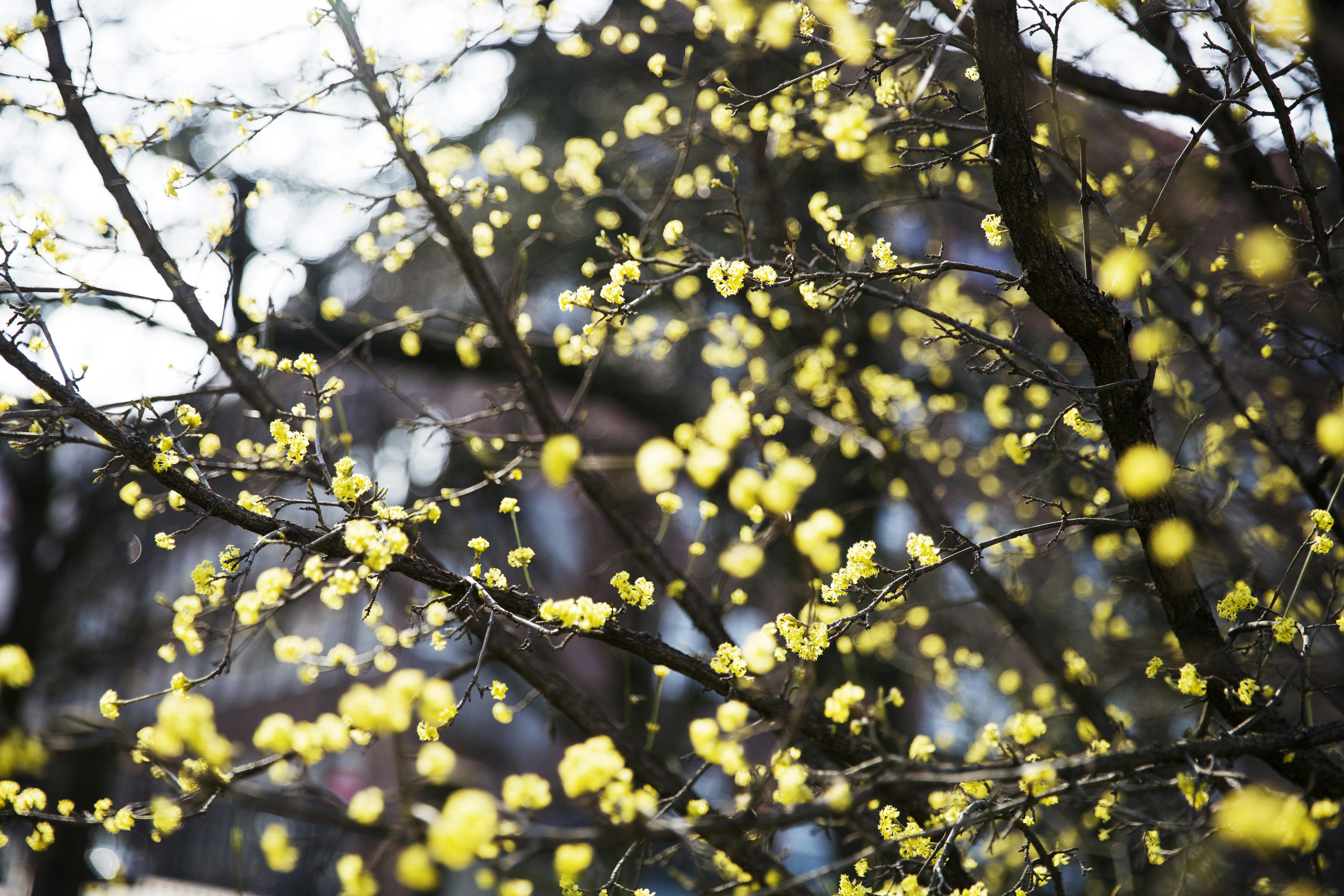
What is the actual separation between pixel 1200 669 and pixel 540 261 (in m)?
5.94

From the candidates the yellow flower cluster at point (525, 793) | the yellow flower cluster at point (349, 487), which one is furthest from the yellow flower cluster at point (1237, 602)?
the yellow flower cluster at point (349, 487)

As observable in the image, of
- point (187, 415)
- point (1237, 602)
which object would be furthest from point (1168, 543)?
point (187, 415)

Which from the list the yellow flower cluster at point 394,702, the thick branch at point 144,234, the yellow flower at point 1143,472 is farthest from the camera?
the thick branch at point 144,234

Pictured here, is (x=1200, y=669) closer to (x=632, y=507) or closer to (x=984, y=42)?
(x=984, y=42)

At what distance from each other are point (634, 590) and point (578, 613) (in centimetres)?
34

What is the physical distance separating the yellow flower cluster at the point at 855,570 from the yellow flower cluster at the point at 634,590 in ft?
1.59

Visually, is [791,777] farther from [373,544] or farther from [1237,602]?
[1237,602]

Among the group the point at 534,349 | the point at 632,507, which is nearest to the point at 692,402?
the point at 632,507

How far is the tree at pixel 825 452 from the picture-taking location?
163cm

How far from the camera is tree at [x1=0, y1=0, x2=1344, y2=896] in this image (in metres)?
1.63

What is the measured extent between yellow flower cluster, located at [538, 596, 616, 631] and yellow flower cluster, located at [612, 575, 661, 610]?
0.42ft

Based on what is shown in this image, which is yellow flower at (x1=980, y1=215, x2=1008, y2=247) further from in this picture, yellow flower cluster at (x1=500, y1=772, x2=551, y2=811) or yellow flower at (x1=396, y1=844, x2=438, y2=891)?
yellow flower at (x1=396, y1=844, x2=438, y2=891)

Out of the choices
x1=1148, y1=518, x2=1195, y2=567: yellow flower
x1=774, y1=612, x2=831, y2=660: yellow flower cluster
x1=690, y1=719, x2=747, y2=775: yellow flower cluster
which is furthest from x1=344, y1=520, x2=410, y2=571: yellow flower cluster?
x1=1148, y1=518, x2=1195, y2=567: yellow flower

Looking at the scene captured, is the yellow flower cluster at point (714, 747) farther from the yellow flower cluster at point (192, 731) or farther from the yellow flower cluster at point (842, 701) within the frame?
the yellow flower cluster at point (192, 731)
